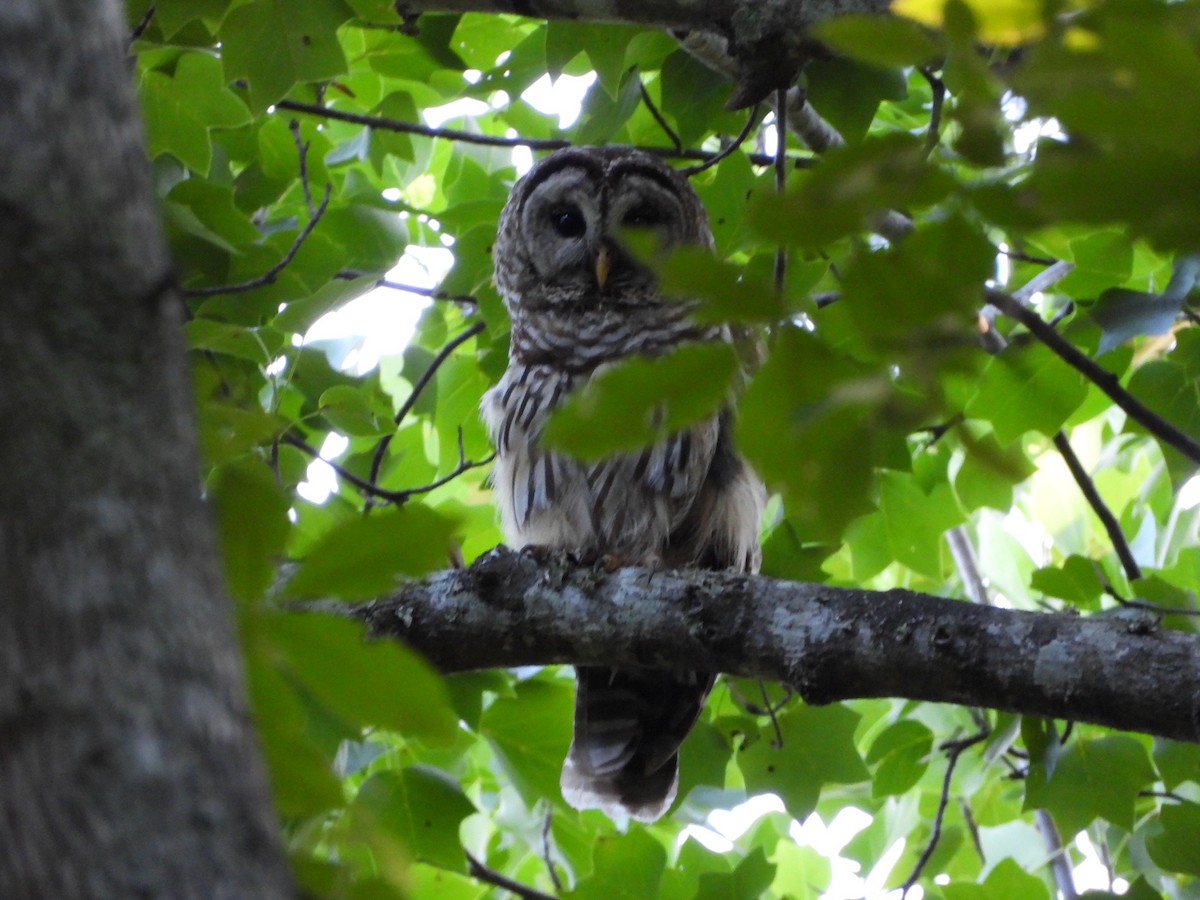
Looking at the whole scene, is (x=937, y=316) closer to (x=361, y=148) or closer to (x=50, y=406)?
(x=50, y=406)

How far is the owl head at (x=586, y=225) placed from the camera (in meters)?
4.06

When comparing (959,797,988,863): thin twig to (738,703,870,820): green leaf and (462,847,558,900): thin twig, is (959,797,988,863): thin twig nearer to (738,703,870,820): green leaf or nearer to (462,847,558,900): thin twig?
(738,703,870,820): green leaf

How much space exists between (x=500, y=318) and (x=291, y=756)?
2.85 meters

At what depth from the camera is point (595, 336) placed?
3947 mm

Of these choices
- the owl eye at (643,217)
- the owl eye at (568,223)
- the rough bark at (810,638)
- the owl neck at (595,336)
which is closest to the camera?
the rough bark at (810,638)

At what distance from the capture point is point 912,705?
12.3 ft

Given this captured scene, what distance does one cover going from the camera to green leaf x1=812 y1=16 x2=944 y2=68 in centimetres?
94

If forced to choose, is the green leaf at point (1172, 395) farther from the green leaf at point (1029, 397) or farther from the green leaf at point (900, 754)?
the green leaf at point (900, 754)

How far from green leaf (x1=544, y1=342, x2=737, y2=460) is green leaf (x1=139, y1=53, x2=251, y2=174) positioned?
2359mm

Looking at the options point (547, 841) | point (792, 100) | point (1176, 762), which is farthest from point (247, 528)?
point (547, 841)

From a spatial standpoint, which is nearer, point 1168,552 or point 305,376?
point 305,376

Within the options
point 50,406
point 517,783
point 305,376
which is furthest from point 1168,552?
point 50,406

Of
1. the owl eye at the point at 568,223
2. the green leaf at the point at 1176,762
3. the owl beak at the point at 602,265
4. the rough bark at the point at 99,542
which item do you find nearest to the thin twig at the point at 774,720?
the green leaf at the point at 1176,762

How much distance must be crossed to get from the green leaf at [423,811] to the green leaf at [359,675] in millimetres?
2064
